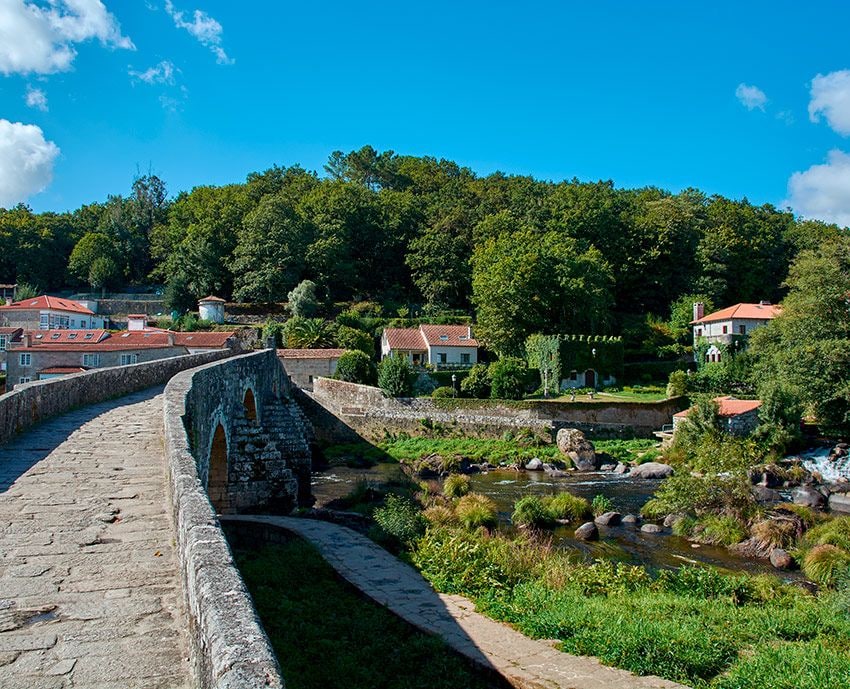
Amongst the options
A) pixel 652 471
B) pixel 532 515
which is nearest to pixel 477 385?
pixel 652 471

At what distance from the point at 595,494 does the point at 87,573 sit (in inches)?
950

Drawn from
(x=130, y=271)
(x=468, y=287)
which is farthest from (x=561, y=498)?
(x=130, y=271)

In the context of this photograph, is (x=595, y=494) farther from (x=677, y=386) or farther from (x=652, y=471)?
(x=677, y=386)

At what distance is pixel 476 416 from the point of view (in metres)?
40.3

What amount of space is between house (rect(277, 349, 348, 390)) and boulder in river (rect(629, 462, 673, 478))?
2445 cm

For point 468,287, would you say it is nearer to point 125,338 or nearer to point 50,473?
point 125,338

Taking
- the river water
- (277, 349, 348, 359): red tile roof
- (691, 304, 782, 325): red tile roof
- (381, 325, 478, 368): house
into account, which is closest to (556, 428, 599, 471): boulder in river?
the river water

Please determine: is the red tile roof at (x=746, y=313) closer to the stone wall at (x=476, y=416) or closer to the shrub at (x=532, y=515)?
the stone wall at (x=476, y=416)

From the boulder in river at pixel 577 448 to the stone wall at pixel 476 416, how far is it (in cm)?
169

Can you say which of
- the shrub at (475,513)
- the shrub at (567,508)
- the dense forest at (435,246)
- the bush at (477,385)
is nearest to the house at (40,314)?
the dense forest at (435,246)

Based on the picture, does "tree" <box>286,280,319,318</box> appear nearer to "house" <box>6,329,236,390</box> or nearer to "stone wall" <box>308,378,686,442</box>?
"house" <box>6,329,236,390</box>

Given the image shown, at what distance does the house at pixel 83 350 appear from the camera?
42719 mm

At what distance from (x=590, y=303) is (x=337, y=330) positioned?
69.6 ft

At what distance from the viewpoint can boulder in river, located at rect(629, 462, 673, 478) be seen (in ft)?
99.8
